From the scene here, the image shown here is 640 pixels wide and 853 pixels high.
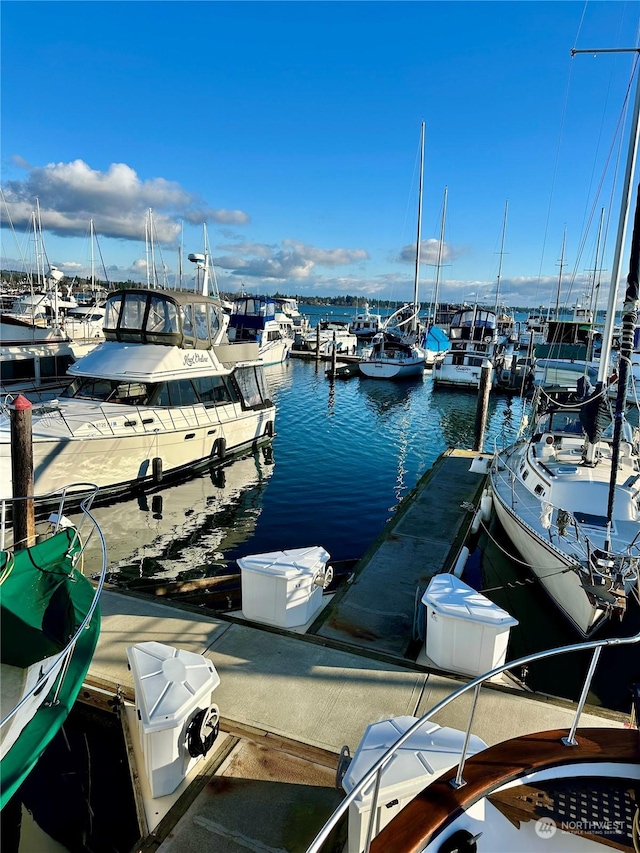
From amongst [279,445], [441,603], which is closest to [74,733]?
[441,603]

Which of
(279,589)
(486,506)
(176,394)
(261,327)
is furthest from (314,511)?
(261,327)

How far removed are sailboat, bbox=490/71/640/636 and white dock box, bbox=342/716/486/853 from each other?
4.92 m

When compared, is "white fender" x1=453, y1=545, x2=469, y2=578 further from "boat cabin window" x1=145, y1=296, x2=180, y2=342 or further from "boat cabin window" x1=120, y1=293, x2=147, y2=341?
"boat cabin window" x1=120, y1=293, x2=147, y2=341

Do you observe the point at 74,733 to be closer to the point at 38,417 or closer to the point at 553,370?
the point at 38,417

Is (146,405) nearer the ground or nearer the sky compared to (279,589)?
nearer the sky

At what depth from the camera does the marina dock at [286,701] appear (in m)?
3.91

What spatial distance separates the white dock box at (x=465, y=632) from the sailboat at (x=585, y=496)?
2.83m

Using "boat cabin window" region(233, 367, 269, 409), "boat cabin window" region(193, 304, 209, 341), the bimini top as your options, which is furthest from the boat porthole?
"boat cabin window" region(193, 304, 209, 341)

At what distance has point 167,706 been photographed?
411 cm

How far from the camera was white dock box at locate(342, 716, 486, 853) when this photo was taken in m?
3.38

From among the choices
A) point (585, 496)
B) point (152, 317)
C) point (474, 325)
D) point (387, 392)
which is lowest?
point (387, 392)

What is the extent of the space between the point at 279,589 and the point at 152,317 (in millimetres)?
12145

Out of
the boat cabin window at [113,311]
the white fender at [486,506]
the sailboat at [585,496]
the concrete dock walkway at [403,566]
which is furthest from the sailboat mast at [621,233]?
the boat cabin window at [113,311]

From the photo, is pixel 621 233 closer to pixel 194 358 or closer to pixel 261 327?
pixel 194 358
